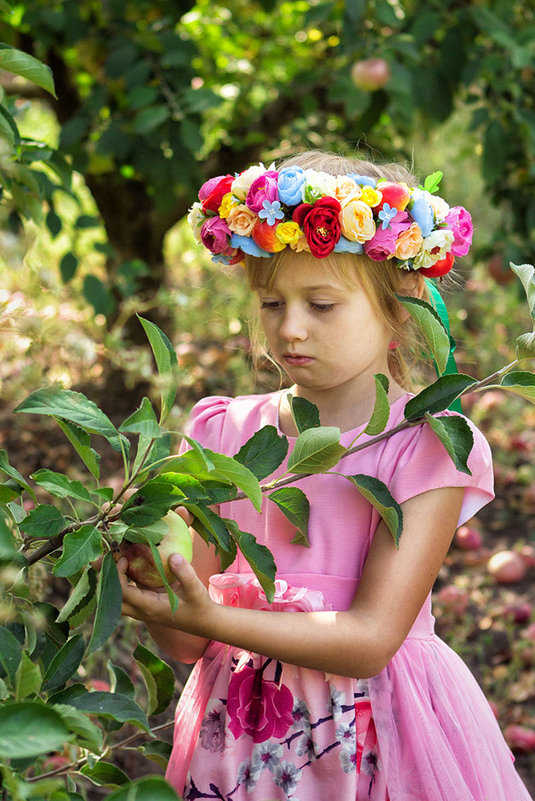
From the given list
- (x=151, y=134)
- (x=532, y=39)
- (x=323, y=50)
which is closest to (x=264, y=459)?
(x=151, y=134)

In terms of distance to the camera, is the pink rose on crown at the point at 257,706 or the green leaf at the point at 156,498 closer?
the green leaf at the point at 156,498

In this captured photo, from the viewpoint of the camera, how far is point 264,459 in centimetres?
94

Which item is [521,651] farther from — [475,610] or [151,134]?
[151,134]

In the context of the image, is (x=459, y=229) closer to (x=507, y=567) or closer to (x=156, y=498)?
(x=156, y=498)

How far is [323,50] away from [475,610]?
192 cm

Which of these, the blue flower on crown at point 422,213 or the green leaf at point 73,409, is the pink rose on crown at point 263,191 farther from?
the green leaf at point 73,409

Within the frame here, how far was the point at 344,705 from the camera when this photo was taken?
1.05 meters

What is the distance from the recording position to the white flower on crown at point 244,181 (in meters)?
1.07

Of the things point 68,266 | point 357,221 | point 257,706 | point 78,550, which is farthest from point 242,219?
point 68,266

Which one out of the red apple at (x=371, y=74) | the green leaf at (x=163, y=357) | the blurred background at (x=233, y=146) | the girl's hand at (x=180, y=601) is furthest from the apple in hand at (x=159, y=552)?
the red apple at (x=371, y=74)

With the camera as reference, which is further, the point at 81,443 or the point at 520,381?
the point at 520,381

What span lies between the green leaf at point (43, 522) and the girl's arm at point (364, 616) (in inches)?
5.2

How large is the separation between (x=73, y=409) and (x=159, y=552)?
0.16 metres

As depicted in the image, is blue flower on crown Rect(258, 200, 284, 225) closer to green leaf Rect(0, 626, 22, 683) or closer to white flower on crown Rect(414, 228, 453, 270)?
white flower on crown Rect(414, 228, 453, 270)
